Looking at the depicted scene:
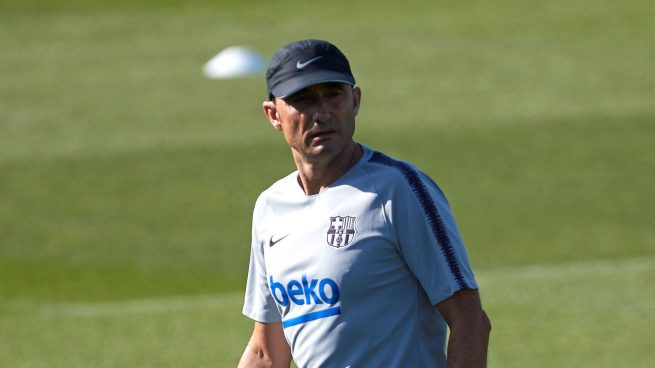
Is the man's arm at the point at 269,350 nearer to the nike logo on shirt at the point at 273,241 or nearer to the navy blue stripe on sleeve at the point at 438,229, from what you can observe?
the nike logo on shirt at the point at 273,241

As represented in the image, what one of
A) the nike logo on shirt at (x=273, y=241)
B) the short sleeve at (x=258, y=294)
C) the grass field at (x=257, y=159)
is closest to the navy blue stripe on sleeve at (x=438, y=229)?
the nike logo on shirt at (x=273, y=241)

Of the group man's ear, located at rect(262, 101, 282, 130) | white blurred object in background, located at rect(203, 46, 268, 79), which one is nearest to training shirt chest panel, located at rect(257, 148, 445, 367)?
man's ear, located at rect(262, 101, 282, 130)

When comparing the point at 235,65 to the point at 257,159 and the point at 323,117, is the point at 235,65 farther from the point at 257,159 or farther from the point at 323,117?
the point at 323,117

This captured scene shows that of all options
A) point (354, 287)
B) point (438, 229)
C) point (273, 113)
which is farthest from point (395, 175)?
point (273, 113)

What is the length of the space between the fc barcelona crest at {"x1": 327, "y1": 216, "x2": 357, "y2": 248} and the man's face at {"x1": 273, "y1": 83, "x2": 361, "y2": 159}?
0.88 ft

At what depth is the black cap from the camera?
222 inches

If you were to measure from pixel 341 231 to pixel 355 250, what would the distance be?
10 centimetres

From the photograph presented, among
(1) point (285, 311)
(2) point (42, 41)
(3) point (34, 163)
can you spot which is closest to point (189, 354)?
(1) point (285, 311)

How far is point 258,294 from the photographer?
638 centimetres

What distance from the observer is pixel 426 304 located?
5645 millimetres

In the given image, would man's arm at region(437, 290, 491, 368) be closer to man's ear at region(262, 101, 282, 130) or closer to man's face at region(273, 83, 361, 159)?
man's face at region(273, 83, 361, 159)

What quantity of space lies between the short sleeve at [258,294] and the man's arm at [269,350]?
51 millimetres

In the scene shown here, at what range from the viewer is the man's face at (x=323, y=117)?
568 cm

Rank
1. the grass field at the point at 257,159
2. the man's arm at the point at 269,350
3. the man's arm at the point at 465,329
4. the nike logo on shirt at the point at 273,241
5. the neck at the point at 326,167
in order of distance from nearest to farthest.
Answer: the man's arm at the point at 465,329
the neck at the point at 326,167
the nike logo on shirt at the point at 273,241
the man's arm at the point at 269,350
the grass field at the point at 257,159
